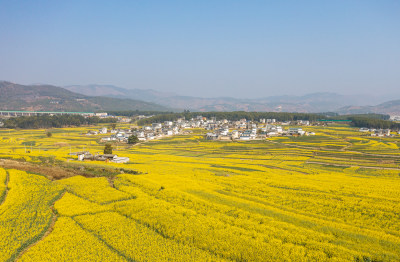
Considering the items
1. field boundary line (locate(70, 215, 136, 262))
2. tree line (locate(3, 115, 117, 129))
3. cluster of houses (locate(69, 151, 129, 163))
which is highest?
tree line (locate(3, 115, 117, 129))

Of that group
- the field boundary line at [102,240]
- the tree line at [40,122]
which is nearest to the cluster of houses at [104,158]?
the field boundary line at [102,240]

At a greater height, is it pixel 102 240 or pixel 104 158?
pixel 102 240

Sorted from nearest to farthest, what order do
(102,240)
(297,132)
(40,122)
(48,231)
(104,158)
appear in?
1. (102,240)
2. (48,231)
3. (104,158)
4. (297,132)
5. (40,122)

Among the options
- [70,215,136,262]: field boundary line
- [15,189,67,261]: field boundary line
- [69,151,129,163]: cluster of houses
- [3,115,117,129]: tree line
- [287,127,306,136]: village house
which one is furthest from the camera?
[3,115,117,129]: tree line

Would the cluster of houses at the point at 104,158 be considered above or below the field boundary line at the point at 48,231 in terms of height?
below

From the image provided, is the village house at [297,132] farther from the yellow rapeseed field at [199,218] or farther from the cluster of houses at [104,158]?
the cluster of houses at [104,158]

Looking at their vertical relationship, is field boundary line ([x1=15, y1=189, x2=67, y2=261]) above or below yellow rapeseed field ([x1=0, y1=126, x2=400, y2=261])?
below

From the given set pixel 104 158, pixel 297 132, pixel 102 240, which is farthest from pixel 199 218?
pixel 297 132

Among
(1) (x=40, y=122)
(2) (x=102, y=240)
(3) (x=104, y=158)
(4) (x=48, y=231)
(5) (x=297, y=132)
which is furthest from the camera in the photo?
(1) (x=40, y=122)

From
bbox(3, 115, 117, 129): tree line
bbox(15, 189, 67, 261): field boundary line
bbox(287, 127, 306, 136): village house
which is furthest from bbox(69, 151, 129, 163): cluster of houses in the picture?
bbox(3, 115, 117, 129): tree line

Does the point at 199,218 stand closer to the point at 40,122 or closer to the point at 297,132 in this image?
the point at 297,132

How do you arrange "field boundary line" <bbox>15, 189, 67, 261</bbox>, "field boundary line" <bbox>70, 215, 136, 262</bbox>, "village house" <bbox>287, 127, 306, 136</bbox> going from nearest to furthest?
"field boundary line" <bbox>70, 215, 136, 262</bbox> → "field boundary line" <bbox>15, 189, 67, 261</bbox> → "village house" <bbox>287, 127, 306, 136</bbox>

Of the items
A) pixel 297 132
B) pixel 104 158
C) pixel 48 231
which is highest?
pixel 297 132

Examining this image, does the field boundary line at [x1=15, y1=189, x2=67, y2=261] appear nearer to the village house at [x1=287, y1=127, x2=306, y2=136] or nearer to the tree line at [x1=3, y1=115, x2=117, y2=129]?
the village house at [x1=287, y1=127, x2=306, y2=136]
